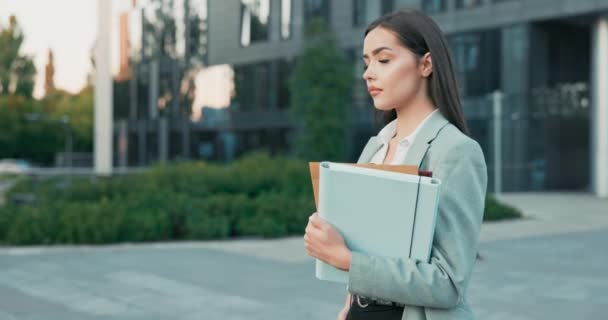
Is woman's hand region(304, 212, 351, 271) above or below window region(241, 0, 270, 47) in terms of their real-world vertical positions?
below

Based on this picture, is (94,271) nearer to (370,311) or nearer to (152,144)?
(370,311)

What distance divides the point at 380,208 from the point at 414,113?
0.39m

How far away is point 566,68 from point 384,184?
27.1m

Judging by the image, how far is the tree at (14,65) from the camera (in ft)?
183

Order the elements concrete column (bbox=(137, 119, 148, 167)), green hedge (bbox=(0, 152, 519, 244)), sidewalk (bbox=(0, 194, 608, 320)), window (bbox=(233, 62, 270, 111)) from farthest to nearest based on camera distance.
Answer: concrete column (bbox=(137, 119, 148, 167)), window (bbox=(233, 62, 270, 111)), green hedge (bbox=(0, 152, 519, 244)), sidewalk (bbox=(0, 194, 608, 320))

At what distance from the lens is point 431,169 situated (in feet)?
5.53

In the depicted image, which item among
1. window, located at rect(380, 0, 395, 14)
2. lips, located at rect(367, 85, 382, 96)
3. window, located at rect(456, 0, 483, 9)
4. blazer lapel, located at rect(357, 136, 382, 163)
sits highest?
window, located at rect(380, 0, 395, 14)

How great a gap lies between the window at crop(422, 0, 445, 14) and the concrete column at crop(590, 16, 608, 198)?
235 inches

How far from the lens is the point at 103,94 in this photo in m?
42.4

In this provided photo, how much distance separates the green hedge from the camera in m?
10.5

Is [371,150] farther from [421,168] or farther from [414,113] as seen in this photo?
→ [421,168]

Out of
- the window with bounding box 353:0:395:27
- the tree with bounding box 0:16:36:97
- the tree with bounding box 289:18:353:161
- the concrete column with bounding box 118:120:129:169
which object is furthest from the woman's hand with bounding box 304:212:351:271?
the tree with bounding box 0:16:36:97

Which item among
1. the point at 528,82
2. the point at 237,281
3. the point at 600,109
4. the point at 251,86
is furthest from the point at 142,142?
the point at 237,281

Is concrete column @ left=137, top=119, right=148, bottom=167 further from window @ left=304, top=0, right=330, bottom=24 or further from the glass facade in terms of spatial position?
window @ left=304, top=0, right=330, bottom=24
